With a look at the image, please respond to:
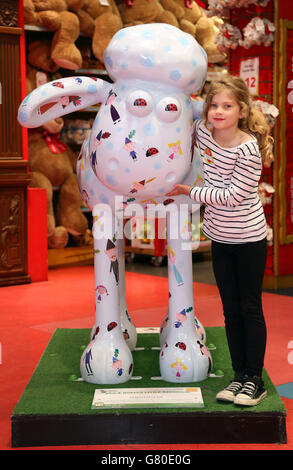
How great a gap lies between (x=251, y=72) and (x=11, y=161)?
1938mm

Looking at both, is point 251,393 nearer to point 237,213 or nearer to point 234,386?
point 234,386

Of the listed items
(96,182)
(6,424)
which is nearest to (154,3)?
(96,182)

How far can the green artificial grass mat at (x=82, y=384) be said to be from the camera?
7.21 ft

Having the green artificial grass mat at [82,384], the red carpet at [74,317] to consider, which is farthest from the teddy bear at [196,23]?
the green artificial grass mat at [82,384]

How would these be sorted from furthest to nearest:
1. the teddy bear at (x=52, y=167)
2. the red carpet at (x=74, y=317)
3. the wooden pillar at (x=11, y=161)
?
1. the teddy bear at (x=52, y=167)
2. the wooden pillar at (x=11, y=161)
3. the red carpet at (x=74, y=317)

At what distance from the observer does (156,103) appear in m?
2.33

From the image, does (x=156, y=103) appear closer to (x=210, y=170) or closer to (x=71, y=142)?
(x=210, y=170)

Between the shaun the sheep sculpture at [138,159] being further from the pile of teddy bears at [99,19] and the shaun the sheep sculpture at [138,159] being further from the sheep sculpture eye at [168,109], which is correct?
the pile of teddy bears at [99,19]

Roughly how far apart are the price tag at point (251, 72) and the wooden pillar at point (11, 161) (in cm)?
→ 173

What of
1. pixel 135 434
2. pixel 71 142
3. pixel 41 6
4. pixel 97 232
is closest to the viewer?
pixel 135 434

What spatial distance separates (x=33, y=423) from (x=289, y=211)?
3277mm

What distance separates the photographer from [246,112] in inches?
91.0

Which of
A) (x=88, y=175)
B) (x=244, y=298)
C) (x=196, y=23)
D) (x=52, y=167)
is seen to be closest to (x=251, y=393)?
(x=244, y=298)

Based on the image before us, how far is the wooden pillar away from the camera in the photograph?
5.13 metres
